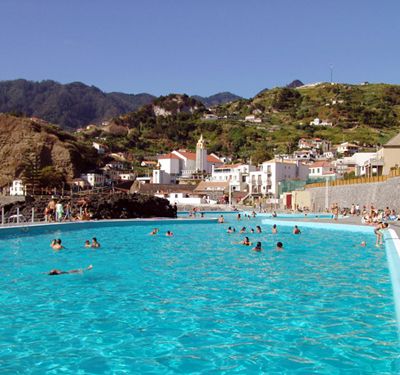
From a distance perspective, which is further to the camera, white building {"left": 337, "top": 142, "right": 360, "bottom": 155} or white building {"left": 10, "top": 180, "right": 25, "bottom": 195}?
white building {"left": 337, "top": 142, "right": 360, "bottom": 155}

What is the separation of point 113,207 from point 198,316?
21.8 meters

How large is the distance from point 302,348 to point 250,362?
32.3 inches

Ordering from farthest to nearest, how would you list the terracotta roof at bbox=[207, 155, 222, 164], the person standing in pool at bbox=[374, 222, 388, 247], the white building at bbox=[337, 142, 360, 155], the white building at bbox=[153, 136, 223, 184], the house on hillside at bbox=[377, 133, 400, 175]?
1. the white building at bbox=[337, 142, 360, 155]
2. the terracotta roof at bbox=[207, 155, 222, 164]
3. the white building at bbox=[153, 136, 223, 184]
4. the house on hillside at bbox=[377, 133, 400, 175]
5. the person standing in pool at bbox=[374, 222, 388, 247]

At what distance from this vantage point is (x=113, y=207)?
89.8 feet

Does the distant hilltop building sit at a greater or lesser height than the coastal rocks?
greater

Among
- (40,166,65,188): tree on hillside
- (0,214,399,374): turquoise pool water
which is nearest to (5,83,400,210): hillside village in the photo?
(40,166,65,188): tree on hillside

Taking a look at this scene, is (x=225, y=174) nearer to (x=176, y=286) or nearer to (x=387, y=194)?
(x=387, y=194)

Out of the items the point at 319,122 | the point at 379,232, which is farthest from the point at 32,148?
the point at 319,122

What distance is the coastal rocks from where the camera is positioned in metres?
26.2

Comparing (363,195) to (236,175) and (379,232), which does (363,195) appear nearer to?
(379,232)

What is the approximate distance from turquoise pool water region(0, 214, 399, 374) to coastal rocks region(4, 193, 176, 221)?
44.8ft

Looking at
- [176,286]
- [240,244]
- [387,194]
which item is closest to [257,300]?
[176,286]

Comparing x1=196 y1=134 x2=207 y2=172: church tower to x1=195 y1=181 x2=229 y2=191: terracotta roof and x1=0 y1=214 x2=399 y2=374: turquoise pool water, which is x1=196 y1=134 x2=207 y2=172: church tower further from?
x1=0 y1=214 x2=399 y2=374: turquoise pool water

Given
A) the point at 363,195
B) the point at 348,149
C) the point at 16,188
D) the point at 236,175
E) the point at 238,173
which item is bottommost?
the point at 363,195
